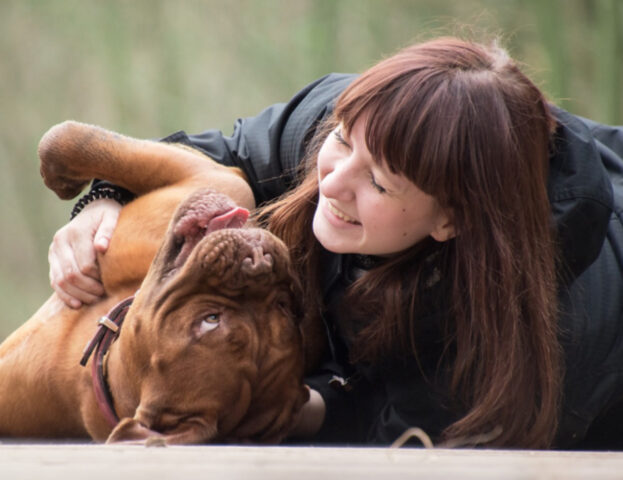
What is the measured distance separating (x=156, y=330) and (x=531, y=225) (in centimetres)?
109

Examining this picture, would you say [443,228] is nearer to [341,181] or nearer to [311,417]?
[341,181]

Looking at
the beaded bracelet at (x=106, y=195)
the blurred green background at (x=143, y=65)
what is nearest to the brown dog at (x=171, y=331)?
the beaded bracelet at (x=106, y=195)

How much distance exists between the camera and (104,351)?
8.55 feet

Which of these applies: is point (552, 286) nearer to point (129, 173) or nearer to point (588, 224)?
point (588, 224)

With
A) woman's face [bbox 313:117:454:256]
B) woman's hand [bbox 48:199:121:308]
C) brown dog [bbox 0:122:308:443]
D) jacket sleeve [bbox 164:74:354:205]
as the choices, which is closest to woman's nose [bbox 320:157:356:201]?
woman's face [bbox 313:117:454:256]

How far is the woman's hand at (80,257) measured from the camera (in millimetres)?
2861

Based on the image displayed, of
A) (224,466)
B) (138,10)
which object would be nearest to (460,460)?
(224,466)

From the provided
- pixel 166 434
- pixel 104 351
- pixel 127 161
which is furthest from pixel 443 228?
pixel 127 161

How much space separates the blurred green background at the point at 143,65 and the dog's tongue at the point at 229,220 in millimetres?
3734

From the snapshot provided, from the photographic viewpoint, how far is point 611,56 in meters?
5.41

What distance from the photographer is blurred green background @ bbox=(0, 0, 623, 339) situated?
6148mm

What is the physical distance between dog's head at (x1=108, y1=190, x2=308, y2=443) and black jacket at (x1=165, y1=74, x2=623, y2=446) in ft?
1.21

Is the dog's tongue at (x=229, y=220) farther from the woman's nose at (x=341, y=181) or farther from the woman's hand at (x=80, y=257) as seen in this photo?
the woman's hand at (x=80, y=257)

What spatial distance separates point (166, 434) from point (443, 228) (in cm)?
95
